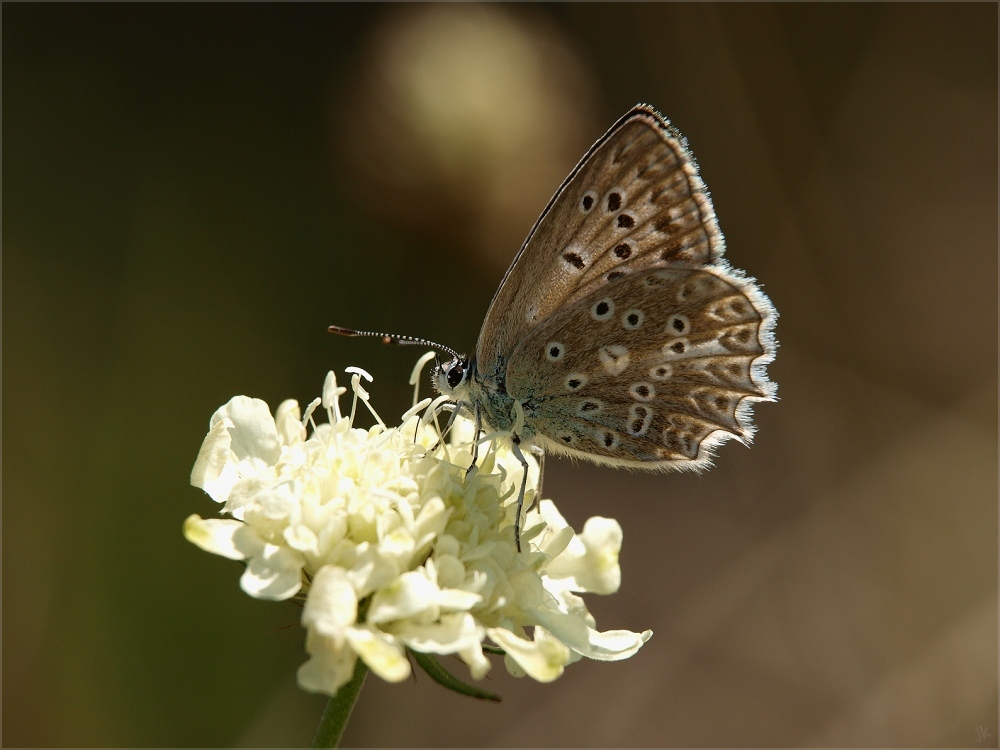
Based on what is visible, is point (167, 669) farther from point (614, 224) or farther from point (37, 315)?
point (614, 224)

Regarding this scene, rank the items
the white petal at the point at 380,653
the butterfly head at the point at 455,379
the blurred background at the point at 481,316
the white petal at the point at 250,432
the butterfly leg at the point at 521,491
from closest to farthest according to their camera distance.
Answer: the white petal at the point at 380,653 < the butterfly leg at the point at 521,491 < the white petal at the point at 250,432 < the butterfly head at the point at 455,379 < the blurred background at the point at 481,316

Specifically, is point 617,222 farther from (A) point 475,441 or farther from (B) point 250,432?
(B) point 250,432

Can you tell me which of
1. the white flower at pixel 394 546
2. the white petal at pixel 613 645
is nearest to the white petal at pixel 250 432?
the white flower at pixel 394 546

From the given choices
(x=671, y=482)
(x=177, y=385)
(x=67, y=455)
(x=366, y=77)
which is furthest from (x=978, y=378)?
(x=67, y=455)

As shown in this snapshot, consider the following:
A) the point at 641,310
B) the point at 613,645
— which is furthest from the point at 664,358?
the point at 613,645

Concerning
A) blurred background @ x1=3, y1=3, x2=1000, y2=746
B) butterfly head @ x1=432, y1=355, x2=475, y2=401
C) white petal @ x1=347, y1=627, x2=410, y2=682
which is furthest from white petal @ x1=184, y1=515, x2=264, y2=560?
blurred background @ x1=3, y1=3, x2=1000, y2=746

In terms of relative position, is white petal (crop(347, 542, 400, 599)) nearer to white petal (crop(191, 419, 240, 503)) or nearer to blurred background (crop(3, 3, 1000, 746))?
white petal (crop(191, 419, 240, 503))

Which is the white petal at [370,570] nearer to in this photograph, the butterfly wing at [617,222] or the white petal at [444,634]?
the white petal at [444,634]
